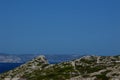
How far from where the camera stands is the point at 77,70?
4328 inches

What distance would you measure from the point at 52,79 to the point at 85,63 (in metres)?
30.3

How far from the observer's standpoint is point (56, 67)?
395ft

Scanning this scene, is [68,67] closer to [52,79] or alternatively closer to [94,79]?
[52,79]

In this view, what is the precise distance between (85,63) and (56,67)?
31.8 feet

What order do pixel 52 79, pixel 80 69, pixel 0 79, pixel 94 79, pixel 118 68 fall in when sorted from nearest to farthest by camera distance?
pixel 94 79 < pixel 118 68 < pixel 52 79 < pixel 80 69 < pixel 0 79

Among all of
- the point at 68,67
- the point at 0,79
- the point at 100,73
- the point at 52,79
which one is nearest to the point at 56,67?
the point at 68,67

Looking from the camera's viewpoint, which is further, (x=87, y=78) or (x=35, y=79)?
(x=35, y=79)

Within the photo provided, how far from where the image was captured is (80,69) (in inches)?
4397

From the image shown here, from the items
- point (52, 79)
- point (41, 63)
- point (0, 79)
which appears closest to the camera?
point (52, 79)

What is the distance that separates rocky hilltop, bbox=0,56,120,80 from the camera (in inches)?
3327

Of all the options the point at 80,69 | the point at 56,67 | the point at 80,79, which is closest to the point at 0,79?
the point at 56,67

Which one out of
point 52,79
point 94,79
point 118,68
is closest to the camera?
point 94,79

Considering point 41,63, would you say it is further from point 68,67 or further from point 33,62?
point 68,67

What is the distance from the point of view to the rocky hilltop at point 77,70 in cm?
8450
